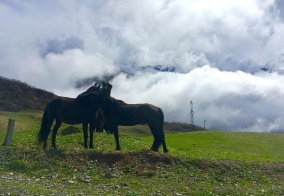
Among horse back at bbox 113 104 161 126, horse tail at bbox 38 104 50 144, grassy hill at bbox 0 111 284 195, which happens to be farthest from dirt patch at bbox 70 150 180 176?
horse tail at bbox 38 104 50 144

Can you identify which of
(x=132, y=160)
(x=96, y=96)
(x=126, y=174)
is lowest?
(x=126, y=174)

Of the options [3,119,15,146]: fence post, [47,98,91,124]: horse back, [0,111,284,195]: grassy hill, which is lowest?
[0,111,284,195]: grassy hill

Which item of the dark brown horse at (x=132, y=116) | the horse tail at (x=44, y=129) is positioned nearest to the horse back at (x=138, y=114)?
the dark brown horse at (x=132, y=116)

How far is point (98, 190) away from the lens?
49.9 ft

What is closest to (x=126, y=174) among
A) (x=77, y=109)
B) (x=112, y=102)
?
(x=77, y=109)

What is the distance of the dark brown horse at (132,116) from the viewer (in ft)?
74.6

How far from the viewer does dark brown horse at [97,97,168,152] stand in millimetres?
22734

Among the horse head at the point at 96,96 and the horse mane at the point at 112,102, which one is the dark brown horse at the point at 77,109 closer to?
the horse head at the point at 96,96

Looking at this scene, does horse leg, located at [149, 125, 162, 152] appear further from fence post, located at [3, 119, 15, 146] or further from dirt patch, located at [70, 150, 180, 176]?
fence post, located at [3, 119, 15, 146]

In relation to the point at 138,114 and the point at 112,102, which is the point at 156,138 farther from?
the point at 112,102

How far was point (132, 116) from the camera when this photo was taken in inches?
898

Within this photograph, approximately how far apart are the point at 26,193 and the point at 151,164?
255 inches

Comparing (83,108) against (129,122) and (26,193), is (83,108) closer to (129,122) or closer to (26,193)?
(129,122)

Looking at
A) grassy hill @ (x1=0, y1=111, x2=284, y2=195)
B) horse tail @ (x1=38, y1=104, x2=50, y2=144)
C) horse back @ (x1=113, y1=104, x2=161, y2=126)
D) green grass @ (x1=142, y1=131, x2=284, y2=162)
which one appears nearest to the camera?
grassy hill @ (x1=0, y1=111, x2=284, y2=195)
